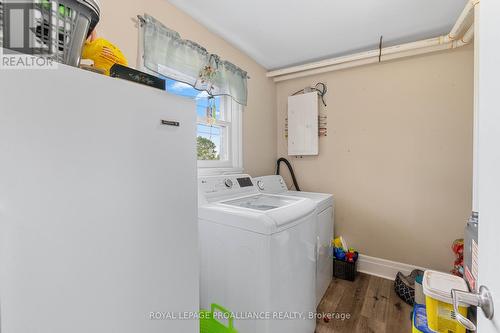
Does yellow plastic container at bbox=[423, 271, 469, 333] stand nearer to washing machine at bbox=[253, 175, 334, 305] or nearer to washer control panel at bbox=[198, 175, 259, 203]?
washing machine at bbox=[253, 175, 334, 305]

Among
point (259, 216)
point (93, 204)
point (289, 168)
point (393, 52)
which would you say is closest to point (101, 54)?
point (93, 204)

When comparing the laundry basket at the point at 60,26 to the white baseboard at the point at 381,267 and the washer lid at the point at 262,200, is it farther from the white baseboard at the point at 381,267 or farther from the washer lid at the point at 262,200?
the white baseboard at the point at 381,267

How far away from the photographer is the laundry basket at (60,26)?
22.9 inches

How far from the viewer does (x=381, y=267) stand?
2.37 meters

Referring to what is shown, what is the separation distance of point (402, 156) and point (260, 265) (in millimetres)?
1947

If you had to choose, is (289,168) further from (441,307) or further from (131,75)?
(131,75)

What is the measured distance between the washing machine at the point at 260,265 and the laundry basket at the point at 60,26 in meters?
1.00

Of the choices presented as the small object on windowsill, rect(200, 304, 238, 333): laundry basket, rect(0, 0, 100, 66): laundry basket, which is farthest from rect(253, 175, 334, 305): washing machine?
rect(0, 0, 100, 66): laundry basket

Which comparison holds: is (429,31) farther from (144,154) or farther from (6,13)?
(6,13)

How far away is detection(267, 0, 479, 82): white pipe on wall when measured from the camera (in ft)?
5.77

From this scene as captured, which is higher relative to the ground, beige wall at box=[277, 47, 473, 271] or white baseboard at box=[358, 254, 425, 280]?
beige wall at box=[277, 47, 473, 271]

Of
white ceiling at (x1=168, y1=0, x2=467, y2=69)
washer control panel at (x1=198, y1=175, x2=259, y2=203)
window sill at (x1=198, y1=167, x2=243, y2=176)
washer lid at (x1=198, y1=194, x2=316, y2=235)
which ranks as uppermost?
white ceiling at (x1=168, y1=0, x2=467, y2=69)

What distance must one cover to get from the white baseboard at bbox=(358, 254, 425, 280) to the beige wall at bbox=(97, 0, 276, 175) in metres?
1.46

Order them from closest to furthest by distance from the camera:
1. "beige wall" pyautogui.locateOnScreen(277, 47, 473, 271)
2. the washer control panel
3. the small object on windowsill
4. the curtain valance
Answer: the small object on windowsill → the curtain valance → the washer control panel → "beige wall" pyautogui.locateOnScreen(277, 47, 473, 271)
